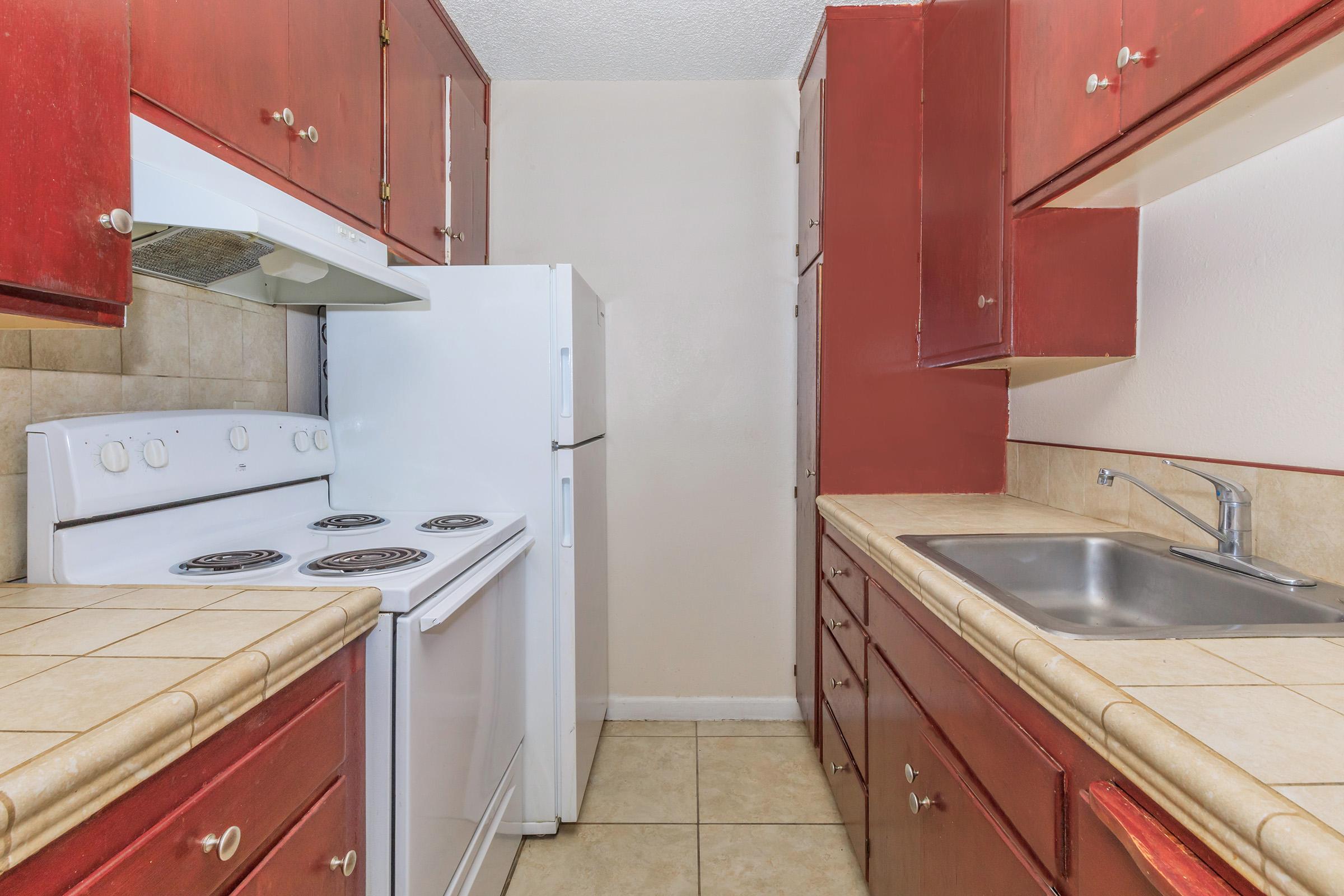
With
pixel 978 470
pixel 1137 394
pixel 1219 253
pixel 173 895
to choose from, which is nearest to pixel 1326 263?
pixel 1219 253

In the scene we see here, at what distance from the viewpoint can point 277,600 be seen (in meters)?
1.02

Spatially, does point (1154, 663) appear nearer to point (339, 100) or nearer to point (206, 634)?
point (206, 634)

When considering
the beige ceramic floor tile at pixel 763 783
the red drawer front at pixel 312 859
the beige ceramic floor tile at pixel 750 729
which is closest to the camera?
the red drawer front at pixel 312 859

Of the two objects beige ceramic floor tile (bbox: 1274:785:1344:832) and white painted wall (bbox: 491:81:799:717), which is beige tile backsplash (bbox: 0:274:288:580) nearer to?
white painted wall (bbox: 491:81:799:717)

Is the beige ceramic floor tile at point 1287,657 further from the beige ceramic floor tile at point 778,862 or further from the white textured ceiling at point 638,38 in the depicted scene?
the white textured ceiling at point 638,38

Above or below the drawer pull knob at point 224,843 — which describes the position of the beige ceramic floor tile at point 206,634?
above

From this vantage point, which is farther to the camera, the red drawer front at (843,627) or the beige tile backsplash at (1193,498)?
the red drawer front at (843,627)

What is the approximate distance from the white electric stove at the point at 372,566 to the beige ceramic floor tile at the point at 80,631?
205mm

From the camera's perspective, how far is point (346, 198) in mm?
1624

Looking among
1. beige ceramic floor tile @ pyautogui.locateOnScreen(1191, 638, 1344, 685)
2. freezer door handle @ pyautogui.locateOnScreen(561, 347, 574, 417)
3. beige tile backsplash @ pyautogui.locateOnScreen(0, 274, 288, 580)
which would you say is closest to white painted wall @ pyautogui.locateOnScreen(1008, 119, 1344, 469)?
beige ceramic floor tile @ pyautogui.locateOnScreen(1191, 638, 1344, 685)

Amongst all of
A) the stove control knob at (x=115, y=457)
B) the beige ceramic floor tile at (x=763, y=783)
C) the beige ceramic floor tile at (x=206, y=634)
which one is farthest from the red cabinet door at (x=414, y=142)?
the beige ceramic floor tile at (x=763, y=783)

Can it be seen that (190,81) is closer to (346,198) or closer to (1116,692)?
(346,198)

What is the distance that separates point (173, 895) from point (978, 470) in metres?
2.16

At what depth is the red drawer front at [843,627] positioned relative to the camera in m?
1.70
